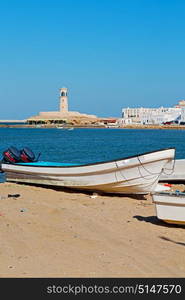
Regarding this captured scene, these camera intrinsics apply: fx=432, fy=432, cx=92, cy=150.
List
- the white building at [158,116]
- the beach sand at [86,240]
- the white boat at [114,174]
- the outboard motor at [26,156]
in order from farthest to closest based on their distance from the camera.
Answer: the white building at [158,116] < the outboard motor at [26,156] < the white boat at [114,174] < the beach sand at [86,240]

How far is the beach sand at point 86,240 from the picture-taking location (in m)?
6.82

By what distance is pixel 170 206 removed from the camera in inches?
383

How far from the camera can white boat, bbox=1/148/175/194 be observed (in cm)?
1320

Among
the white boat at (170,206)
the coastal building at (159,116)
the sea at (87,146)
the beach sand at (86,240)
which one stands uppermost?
the coastal building at (159,116)

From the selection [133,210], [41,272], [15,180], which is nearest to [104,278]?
[41,272]

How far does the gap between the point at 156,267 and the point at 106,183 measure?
7.14m

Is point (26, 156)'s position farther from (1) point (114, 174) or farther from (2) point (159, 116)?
(2) point (159, 116)

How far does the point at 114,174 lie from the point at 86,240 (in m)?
5.36

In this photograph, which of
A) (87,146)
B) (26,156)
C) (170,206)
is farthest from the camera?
(87,146)

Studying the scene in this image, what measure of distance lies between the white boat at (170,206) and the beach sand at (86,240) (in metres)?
0.23

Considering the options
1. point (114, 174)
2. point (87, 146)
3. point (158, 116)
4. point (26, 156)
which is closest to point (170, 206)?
point (114, 174)

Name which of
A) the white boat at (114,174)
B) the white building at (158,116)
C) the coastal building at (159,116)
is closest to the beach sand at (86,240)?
the white boat at (114,174)

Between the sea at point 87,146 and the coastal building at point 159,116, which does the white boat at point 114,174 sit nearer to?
the sea at point 87,146

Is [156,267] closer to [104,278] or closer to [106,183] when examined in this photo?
[104,278]
